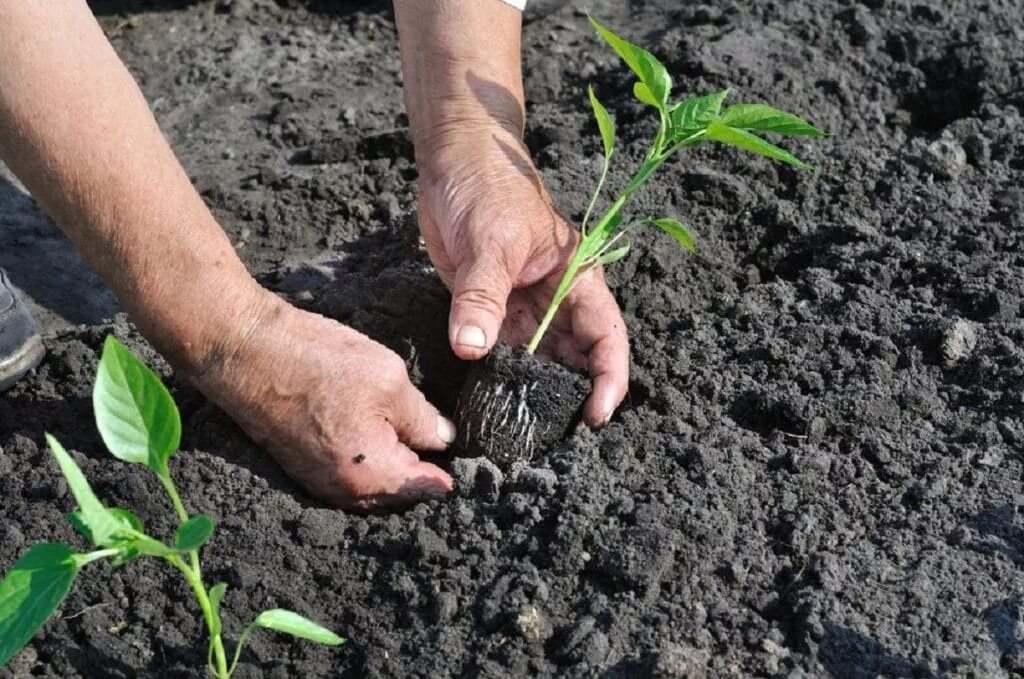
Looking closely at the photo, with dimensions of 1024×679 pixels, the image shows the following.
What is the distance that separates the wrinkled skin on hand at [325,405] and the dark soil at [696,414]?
10 centimetres

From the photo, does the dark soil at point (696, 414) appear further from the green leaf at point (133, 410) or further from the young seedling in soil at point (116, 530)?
the green leaf at point (133, 410)

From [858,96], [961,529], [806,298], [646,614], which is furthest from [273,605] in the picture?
[858,96]

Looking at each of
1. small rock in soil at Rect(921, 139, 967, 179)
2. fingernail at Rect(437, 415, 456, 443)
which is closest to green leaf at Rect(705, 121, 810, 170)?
fingernail at Rect(437, 415, 456, 443)

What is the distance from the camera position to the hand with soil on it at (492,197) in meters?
2.39

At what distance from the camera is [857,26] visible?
3607mm

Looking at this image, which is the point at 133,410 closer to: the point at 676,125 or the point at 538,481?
the point at 538,481

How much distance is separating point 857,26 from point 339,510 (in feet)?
7.81

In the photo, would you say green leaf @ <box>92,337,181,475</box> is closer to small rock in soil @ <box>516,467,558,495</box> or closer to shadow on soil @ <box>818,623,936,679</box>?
small rock in soil @ <box>516,467,558,495</box>

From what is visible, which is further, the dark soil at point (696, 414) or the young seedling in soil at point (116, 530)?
the dark soil at point (696, 414)

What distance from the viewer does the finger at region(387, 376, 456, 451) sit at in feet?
7.36

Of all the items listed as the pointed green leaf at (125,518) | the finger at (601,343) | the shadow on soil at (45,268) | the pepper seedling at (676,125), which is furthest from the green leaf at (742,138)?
the shadow on soil at (45,268)

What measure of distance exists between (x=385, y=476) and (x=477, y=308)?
37 centimetres

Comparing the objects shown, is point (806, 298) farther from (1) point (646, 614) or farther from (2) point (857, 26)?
(2) point (857, 26)

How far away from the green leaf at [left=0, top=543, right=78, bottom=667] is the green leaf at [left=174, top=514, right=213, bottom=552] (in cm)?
14
